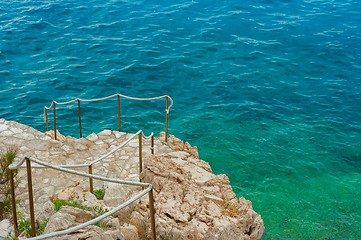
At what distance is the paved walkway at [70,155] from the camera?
38.0 ft

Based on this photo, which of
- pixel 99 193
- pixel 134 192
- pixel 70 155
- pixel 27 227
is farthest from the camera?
pixel 70 155

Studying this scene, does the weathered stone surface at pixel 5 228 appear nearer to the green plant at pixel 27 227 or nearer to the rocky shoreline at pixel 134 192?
the rocky shoreline at pixel 134 192

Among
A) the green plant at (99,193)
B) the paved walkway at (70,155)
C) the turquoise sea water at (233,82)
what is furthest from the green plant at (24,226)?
the turquoise sea water at (233,82)

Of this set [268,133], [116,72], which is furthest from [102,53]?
[268,133]

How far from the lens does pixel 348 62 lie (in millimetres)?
24766

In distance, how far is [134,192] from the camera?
10.4 meters

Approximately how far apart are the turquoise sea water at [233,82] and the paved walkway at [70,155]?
4.16 meters

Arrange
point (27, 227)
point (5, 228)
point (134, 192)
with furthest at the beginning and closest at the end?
point (134, 192) < point (5, 228) < point (27, 227)

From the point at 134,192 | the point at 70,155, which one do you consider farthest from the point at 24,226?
the point at 70,155

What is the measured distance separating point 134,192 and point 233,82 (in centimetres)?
1338

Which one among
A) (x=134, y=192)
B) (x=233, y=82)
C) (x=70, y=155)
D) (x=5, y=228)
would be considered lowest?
(x=233, y=82)

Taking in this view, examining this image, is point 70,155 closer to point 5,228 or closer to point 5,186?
point 5,186

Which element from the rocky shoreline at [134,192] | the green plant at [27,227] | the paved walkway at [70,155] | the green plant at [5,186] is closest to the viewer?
the green plant at [27,227]

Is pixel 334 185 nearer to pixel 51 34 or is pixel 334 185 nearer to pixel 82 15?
pixel 51 34
